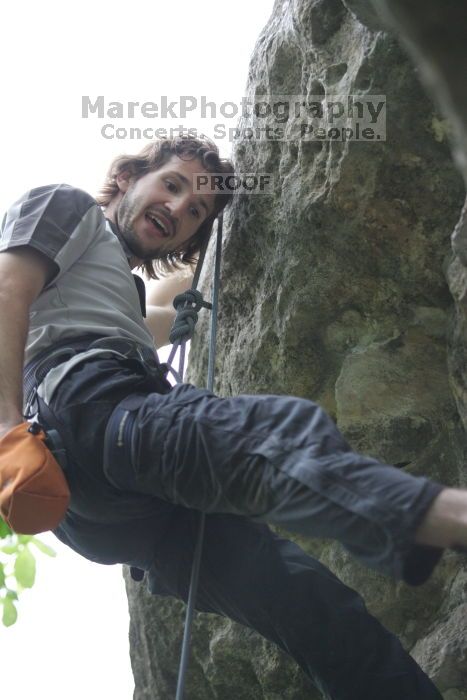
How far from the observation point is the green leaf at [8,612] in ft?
9.15

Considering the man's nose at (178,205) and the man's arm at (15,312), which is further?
the man's nose at (178,205)

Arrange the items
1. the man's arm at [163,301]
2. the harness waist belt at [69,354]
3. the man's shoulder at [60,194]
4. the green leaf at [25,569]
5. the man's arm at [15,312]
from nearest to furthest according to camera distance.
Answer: the man's arm at [15,312], the harness waist belt at [69,354], the man's shoulder at [60,194], the green leaf at [25,569], the man's arm at [163,301]

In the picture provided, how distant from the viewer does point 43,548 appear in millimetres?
2912

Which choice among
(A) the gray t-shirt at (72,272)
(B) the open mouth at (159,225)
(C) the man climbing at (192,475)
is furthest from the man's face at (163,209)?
(A) the gray t-shirt at (72,272)

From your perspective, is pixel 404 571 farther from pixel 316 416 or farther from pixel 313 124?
pixel 313 124

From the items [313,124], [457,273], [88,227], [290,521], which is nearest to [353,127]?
[313,124]

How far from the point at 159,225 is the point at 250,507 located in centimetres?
145

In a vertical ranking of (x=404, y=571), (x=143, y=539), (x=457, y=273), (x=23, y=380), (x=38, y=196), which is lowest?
(x=143, y=539)

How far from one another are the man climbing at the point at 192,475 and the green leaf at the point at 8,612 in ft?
1.16

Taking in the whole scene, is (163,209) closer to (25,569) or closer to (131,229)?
(131,229)

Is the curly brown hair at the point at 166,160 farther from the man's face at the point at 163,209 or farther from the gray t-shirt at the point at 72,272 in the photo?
the gray t-shirt at the point at 72,272

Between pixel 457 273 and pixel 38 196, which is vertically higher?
pixel 38 196

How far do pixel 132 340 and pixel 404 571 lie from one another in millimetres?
1177

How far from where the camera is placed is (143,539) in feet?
8.22
